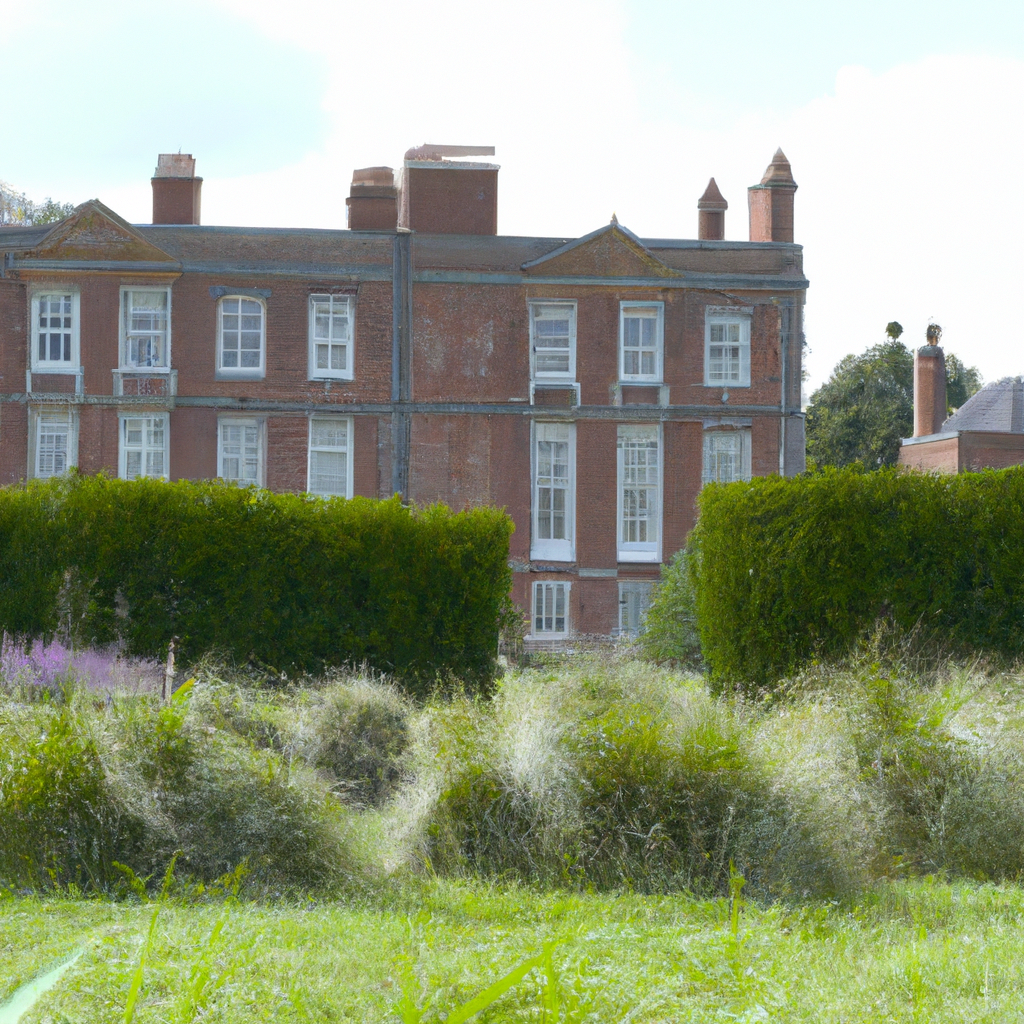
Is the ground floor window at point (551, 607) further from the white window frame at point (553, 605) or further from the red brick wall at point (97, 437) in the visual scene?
the red brick wall at point (97, 437)

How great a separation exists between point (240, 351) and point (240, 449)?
99.7 inches

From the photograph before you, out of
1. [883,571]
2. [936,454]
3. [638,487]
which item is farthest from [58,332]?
[936,454]

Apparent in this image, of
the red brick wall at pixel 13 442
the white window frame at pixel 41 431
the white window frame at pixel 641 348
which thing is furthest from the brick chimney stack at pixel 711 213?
the red brick wall at pixel 13 442

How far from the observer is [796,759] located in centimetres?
840

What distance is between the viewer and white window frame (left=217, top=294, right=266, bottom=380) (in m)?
29.5

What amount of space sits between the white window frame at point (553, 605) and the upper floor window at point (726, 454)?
15.4 ft

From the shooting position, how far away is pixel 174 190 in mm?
31000

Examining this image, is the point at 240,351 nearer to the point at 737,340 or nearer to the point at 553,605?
the point at 553,605

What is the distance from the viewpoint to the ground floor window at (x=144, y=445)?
1141 inches

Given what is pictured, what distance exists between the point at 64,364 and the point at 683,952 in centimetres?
2694

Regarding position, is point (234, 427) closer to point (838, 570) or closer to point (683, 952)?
point (838, 570)

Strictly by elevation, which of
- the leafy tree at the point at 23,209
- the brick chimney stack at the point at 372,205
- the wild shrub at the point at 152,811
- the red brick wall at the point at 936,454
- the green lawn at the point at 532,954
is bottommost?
the green lawn at the point at 532,954

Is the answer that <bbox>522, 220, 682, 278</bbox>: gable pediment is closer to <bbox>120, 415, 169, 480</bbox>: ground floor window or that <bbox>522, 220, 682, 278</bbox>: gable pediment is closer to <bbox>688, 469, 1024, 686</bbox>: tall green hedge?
<bbox>120, 415, 169, 480</bbox>: ground floor window

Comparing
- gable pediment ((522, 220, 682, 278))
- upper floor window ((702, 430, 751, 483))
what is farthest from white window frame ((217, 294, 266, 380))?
upper floor window ((702, 430, 751, 483))
